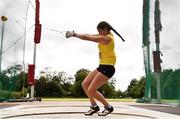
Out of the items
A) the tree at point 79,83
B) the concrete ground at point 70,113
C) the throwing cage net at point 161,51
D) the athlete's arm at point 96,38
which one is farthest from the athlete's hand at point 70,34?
the tree at point 79,83

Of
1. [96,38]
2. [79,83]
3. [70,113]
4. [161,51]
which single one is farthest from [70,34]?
[79,83]

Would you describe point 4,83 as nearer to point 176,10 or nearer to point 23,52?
point 23,52

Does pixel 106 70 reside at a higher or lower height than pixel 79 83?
lower

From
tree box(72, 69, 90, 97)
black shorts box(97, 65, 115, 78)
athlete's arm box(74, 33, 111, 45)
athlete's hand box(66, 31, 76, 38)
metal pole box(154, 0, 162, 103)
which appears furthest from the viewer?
tree box(72, 69, 90, 97)

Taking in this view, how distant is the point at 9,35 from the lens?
18.5 metres

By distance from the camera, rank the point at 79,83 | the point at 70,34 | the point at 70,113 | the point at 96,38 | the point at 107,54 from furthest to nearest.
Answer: the point at 79,83, the point at 70,113, the point at 107,54, the point at 96,38, the point at 70,34

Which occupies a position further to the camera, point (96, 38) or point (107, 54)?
point (107, 54)

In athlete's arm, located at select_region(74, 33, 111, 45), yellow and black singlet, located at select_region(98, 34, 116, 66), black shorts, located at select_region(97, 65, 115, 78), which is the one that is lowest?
black shorts, located at select_region(97, 65, 115, 78)

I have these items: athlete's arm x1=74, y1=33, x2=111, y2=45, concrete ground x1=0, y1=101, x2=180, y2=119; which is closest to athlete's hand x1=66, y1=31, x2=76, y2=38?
athlete's arm x1=74, y1=33, x2=111, y2=45

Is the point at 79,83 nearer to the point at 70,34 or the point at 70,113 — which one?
the point at 70,113

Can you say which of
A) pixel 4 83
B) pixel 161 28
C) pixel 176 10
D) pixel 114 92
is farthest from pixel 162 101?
pixel 114 92

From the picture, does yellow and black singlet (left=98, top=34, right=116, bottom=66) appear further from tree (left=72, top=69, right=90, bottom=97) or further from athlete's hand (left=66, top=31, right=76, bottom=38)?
tree (left=72, top=69, right=90, bottom=97)

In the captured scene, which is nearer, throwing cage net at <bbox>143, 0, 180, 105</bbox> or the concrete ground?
the concrete ground

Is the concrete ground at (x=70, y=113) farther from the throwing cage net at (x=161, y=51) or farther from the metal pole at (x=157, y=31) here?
the metal pole at (x=157, y=31)
